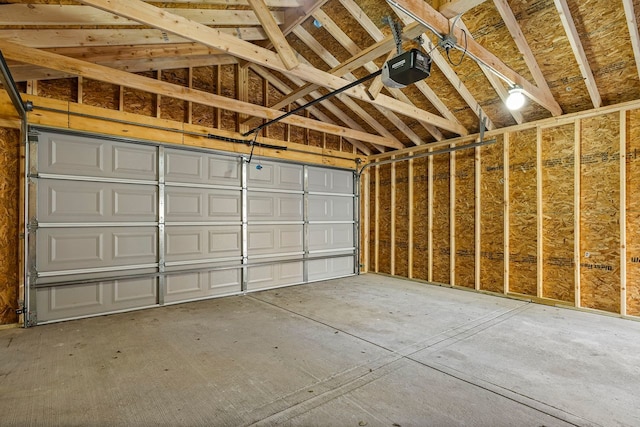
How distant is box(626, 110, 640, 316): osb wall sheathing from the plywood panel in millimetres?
1909

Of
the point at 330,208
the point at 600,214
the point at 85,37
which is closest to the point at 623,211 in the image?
the point at 600,214

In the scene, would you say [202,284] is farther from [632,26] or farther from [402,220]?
[632,26]

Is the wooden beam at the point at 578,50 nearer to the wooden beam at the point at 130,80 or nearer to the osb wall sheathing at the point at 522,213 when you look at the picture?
the osb wall sheathing at the point at 522,213

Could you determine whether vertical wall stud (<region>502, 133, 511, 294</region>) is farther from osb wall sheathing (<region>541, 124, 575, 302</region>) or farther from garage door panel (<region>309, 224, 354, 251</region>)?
garage door panel (<region>309, 224, 354, 251</region>)

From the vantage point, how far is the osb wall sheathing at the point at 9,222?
359 centimetres

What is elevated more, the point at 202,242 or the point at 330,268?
the point at 202,242

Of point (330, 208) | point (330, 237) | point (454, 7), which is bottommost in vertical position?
point (330, 237)

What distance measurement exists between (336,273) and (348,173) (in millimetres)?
2127

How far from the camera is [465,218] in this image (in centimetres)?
553

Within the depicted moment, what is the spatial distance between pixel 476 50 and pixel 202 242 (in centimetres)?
430

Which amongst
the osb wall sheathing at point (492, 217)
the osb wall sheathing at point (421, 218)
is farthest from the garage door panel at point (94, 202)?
the osb wall sheathing at point (492, 217)

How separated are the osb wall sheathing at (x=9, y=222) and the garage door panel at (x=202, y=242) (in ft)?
5.28

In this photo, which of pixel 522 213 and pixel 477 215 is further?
pixel 477 215

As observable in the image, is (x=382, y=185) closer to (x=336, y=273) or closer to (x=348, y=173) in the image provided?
(x=348, y=173)
